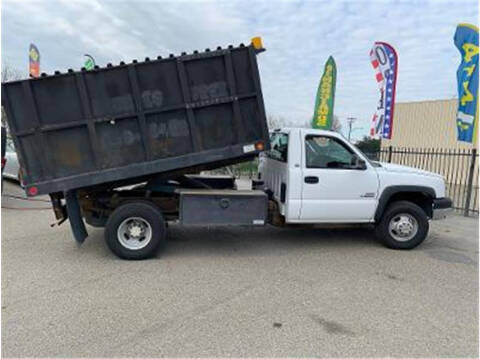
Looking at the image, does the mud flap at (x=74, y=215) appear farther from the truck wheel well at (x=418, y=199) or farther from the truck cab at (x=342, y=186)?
the truck wheel well at (x=418, y=199)

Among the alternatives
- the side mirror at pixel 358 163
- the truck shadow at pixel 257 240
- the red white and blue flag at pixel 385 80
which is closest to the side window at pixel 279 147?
the side mirror at pixel 358 163

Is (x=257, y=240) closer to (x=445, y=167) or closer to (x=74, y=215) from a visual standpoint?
(x=74, y=215)

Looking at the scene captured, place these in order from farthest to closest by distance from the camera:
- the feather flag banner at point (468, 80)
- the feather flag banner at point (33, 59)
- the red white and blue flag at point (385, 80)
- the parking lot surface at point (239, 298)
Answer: the feather flag banner at point (33, 59)
the red white and blue flag at point (385, 80)
the feather flag banner at point (468, 80)
the parking lot surface at point (239, 298)

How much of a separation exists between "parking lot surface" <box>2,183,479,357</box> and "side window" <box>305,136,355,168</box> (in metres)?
1.42

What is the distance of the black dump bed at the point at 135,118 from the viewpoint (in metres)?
4.57

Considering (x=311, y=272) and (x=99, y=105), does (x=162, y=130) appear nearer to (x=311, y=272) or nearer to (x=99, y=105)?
(x=99, y=105)

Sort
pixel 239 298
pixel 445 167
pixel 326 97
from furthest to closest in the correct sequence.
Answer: pixel 445 167 < pixel 326 97 < pixel 239 298

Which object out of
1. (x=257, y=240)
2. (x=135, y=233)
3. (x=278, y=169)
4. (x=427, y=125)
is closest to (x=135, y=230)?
(x=135, y=233)

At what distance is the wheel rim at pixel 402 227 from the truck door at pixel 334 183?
0.49 metres

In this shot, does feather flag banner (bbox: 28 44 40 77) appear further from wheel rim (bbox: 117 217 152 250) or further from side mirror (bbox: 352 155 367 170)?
side mirror (bbox: 352 155 367 170)

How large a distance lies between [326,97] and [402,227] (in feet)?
27.8

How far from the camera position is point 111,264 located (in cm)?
498

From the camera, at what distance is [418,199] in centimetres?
609

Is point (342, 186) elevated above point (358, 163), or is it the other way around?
point (358, 163)
